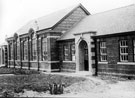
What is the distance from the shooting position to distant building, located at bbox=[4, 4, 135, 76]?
78.2 ft

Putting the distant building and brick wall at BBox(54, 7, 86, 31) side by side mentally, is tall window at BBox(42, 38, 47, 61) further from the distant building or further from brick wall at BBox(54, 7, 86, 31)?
brick wall at BBox(54, 7, 86, 31)

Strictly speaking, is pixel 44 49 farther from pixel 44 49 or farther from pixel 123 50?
pixel 123 50

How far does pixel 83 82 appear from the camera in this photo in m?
20.3

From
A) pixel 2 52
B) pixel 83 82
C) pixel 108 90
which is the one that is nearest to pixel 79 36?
pixel 83 82

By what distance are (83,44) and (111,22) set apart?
4.13 metres

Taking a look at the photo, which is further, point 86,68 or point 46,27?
point 46,27

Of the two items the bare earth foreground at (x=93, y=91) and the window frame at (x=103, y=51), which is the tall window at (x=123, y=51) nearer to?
the window frame at (x=103, y=51)

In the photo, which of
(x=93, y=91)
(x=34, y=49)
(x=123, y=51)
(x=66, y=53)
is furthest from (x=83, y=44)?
(x=93, y=91)

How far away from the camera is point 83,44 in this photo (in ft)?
97.6

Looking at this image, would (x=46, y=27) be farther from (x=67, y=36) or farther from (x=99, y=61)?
(x=99, y=61)

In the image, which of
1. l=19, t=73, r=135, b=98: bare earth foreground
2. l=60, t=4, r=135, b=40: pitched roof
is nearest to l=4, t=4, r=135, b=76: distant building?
l=60, t=4, r=135, b=40: pitched roof

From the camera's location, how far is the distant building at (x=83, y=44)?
78.2 feet

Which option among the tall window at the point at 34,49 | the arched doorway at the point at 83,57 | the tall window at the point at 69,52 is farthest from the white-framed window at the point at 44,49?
the arched doorway at the point at 83,57

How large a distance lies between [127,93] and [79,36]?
13747mm
